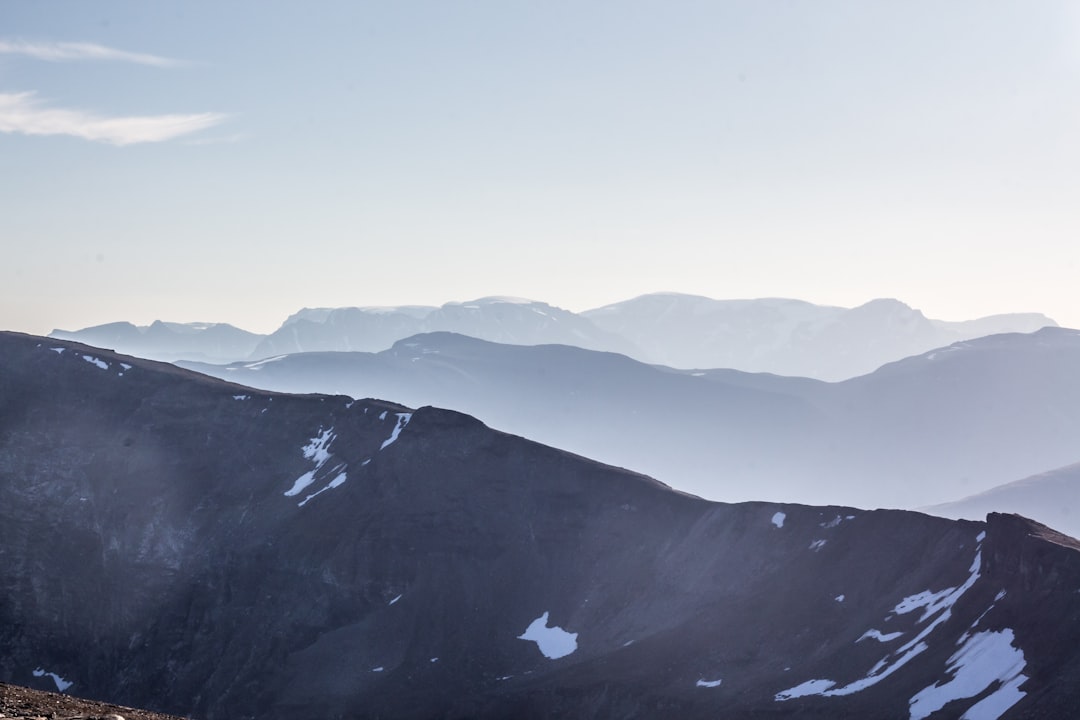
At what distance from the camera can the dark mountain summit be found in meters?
111

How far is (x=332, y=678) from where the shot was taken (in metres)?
143

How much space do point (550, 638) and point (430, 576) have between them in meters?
20.9

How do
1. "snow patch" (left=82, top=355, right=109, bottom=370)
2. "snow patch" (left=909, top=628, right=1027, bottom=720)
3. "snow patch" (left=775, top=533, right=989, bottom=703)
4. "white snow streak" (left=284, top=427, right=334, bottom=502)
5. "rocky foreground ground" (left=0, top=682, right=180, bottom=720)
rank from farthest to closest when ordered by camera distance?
"snow patch" (left=82, top=355, right=109, bottom=370)
"white snow streak" (left=284, top=427, right=334, bottom=502)
"snow patch" (left=775, top=533, right=989, bottom=703)
"snow patch" (left=909, top=628, right=1027, bottom=720)
"rocky foreground ground" (left=0, top=682, right=180, bottom=720)

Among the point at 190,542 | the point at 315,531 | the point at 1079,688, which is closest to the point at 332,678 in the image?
the point at 315,531

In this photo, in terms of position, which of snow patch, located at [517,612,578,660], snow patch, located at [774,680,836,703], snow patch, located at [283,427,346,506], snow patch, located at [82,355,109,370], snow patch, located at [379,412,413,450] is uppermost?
snow patch, located at [82,355,109,370]

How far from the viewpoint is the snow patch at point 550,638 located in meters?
140

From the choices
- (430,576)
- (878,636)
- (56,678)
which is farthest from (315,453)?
(878,636)

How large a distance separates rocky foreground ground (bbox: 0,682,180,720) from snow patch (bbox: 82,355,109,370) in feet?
464

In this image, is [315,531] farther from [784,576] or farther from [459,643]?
[784,576]

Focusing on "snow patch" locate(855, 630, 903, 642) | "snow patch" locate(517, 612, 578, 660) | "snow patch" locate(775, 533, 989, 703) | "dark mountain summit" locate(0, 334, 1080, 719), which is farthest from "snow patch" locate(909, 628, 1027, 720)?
"snow patch" locate(517, 612, 578, 660)

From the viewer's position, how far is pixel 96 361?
194125 millimetres

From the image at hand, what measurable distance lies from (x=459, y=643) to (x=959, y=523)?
6033cm

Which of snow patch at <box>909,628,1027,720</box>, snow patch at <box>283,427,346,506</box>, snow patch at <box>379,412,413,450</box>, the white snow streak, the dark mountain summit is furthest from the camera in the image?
snow patch at <box>379,412,413,450</box>

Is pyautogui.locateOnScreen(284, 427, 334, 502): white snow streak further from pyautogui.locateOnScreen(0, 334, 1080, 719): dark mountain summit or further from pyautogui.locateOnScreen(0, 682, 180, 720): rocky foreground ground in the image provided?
pyautogui.locateOnScreen(0, 682, 180, 720): rocky foreground ground
